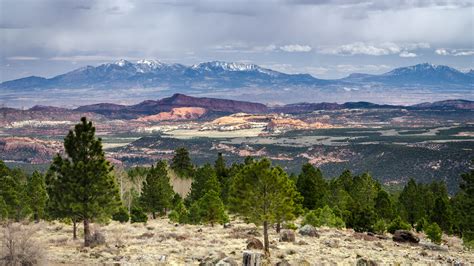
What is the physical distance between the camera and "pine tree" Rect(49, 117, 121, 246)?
1734 inches

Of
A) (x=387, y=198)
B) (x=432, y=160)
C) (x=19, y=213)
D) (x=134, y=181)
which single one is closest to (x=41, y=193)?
(x=19, y=213)

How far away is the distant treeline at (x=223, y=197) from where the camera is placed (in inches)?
1587

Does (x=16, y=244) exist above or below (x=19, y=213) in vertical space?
above

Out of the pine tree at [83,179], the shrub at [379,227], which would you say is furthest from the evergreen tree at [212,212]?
the pine tree at [83,179]

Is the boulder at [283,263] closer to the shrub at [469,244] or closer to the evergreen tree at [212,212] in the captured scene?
the shrub at [469,244]

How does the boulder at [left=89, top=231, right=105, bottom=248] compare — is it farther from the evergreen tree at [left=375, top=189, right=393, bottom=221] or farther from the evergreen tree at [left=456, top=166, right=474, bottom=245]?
the evergreen tree at [left=375, top=189, right=393, bottom=221]

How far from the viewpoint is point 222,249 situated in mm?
41281

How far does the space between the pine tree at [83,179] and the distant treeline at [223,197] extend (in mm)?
81

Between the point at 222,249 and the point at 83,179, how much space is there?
13.0 metres

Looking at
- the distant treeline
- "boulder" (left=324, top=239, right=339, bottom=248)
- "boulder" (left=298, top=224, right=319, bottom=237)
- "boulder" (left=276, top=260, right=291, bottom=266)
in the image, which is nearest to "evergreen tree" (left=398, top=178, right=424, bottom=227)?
the distant treeline

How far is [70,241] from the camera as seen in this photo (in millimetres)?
46875

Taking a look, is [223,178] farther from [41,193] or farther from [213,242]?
[213,242]

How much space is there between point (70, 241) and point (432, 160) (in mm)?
153598

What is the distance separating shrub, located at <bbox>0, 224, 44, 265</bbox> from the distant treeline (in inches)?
459
